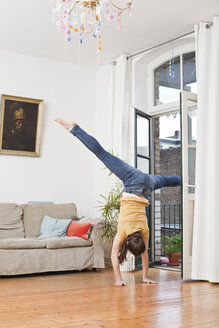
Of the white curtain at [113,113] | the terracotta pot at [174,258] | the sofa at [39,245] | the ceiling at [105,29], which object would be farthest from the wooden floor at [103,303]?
the ceiling at [105,29]

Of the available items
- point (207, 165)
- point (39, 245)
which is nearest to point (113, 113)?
point (207, 165)

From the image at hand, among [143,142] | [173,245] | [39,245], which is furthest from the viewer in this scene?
[173,245]

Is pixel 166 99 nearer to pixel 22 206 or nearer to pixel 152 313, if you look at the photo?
pixel 22 206

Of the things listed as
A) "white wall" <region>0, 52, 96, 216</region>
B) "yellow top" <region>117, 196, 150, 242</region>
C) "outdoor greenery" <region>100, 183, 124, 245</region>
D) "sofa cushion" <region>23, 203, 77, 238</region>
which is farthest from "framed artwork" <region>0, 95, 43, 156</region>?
"yellow top" <region>117, 196, 150, 242</region>

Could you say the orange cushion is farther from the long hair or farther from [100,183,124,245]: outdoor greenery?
the long hair

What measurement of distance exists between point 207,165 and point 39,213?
8.15 feet

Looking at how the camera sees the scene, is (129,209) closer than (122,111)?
Yes

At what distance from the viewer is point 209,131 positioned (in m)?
5.04

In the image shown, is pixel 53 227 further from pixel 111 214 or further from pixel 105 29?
pixel 105 29

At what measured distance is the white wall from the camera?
6.43 meters

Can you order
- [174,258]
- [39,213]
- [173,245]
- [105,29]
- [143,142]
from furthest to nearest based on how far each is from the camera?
[173,245]
[174,258]
[143,142]
[39,213]
[105,29]

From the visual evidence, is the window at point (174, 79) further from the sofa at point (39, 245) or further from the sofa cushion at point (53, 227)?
the sofa cushion at point (53, 227)

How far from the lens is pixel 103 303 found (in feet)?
11.8

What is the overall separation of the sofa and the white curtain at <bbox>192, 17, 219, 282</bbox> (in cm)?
147
